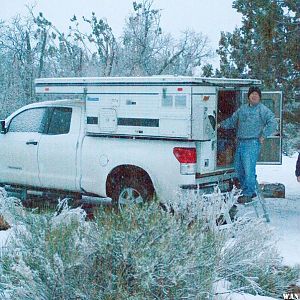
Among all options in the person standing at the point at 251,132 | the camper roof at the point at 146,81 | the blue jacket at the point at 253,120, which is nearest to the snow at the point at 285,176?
the person standing at the point at 251,132

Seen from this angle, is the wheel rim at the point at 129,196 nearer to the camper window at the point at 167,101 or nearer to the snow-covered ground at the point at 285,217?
the camper window at the point at 167,101

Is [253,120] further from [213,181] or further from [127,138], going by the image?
[127,138]

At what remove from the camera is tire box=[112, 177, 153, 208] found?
312 inches

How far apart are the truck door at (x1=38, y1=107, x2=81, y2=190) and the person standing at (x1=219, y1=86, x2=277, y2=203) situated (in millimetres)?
2072

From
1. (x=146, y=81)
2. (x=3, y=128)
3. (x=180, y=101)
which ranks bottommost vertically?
(x=3, y=128)

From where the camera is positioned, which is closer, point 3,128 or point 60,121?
point 60,121

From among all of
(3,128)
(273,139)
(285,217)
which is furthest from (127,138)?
(285,217)

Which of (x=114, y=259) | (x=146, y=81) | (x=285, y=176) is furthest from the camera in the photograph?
(x=285, y=176)

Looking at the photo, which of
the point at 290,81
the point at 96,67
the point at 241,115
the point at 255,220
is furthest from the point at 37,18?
the point at 255,220

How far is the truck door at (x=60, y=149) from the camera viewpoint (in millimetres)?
8492

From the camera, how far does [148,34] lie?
59.3ft

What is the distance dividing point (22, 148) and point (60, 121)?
2.34 feet

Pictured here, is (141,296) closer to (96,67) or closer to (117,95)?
(117,95)

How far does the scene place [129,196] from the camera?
317 inches
